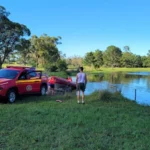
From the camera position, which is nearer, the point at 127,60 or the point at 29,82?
the point at 29,82

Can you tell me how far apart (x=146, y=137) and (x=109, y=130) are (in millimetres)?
1052

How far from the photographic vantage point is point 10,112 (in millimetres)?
9141

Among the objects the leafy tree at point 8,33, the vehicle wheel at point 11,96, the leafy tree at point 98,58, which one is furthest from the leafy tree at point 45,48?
the vehicle wheel at point 11,96

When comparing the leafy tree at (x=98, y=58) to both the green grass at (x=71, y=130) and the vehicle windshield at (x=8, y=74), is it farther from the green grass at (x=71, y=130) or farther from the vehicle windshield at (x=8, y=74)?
the green grass at (x=71, y=130)

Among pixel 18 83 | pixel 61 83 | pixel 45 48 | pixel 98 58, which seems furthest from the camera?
pixel 98 58

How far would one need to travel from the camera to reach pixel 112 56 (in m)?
115

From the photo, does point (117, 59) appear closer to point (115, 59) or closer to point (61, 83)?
point (115, 59)

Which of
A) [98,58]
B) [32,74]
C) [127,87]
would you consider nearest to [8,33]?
[127,87]

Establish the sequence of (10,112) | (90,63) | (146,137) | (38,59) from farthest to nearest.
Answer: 1. (90,63)
2. (38,59)
3. (10,112)
4. (146,137)

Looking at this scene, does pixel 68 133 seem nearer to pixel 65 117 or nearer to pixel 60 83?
pixel 65 117

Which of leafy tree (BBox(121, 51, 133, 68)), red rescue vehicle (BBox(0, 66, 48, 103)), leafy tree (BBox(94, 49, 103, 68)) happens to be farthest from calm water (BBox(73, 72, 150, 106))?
leafy tree (BBox(121, 51, 133, 68))

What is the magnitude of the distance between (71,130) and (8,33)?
42786 mm

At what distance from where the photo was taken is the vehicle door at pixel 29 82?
13578 millimetres

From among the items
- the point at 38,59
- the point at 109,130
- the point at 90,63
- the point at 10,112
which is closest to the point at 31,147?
the point at 109,130
